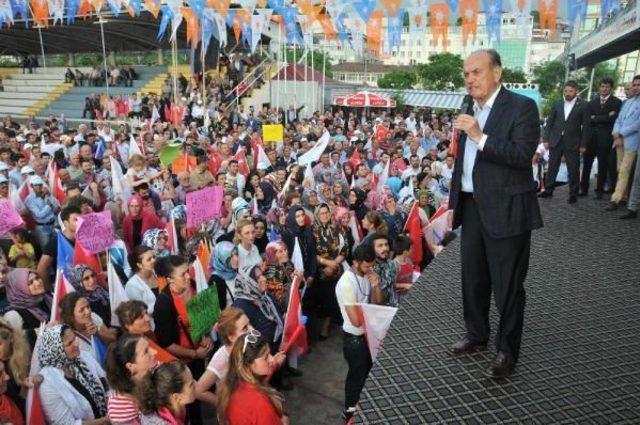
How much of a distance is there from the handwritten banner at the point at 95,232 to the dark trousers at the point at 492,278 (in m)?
3.53

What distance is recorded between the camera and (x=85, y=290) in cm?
404

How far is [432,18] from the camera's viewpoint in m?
10.3

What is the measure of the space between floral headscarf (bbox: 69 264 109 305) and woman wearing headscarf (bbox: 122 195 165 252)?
4.95 ft

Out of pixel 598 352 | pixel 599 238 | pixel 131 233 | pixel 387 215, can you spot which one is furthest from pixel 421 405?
pixel 131 233

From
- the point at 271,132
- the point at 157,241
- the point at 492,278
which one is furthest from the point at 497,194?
the point at 271,132

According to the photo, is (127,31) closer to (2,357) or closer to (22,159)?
(22,159)

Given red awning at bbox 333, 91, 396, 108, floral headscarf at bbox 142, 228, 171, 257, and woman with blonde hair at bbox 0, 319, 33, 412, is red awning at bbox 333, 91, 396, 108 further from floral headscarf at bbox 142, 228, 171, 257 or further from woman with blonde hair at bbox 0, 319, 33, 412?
woman with blonde hair at bbox 0, 319, 33, 412

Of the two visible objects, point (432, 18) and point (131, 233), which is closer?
point (131, 233)

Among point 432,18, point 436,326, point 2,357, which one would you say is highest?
point 432,18

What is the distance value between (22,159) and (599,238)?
26.5 feet

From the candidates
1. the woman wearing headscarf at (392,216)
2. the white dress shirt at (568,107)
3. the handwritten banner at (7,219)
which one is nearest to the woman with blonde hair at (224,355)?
the woman wearing headscarf at (392,216)

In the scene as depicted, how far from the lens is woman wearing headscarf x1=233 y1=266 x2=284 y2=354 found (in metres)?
4.05

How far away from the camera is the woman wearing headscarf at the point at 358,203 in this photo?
6.81 metres

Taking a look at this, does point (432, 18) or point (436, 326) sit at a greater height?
point (432, 18)
